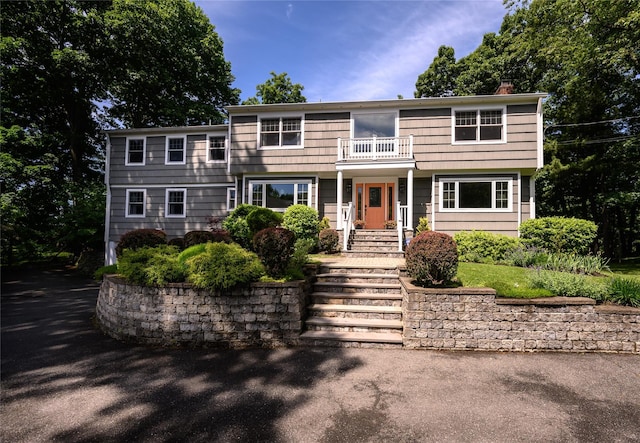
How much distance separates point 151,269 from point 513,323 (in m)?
6.60

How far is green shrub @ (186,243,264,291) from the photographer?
18.0ft

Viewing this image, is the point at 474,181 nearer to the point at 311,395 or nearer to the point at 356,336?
the point at 356,336

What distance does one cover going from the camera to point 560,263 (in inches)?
316

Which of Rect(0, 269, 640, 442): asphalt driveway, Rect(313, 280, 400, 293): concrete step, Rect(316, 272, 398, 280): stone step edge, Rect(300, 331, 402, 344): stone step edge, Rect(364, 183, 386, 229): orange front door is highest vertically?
Rect(364, 183, 386, 229): orange front door

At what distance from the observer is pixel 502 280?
676cm

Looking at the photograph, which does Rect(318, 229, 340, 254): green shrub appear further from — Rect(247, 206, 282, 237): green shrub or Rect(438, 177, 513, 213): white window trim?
Rect(438, 177, 513, 213): white window trim

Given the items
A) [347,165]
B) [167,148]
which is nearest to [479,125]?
[347,165]

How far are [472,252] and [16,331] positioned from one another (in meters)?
12.4

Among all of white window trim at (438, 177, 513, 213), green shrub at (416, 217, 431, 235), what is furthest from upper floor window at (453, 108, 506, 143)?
green shrub at (416, 217, 431, 235)

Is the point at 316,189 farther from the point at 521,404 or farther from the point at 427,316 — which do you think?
the point at 521,404

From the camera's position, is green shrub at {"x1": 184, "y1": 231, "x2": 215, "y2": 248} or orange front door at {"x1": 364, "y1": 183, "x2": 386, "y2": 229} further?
orange front door at {"x1": 364, "y1": 183, "x2": 386, "y2": 229}

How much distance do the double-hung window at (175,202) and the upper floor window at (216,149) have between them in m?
2.22

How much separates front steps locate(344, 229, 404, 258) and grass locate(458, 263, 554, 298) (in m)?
2.82

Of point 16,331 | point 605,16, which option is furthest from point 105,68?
point 605,16
